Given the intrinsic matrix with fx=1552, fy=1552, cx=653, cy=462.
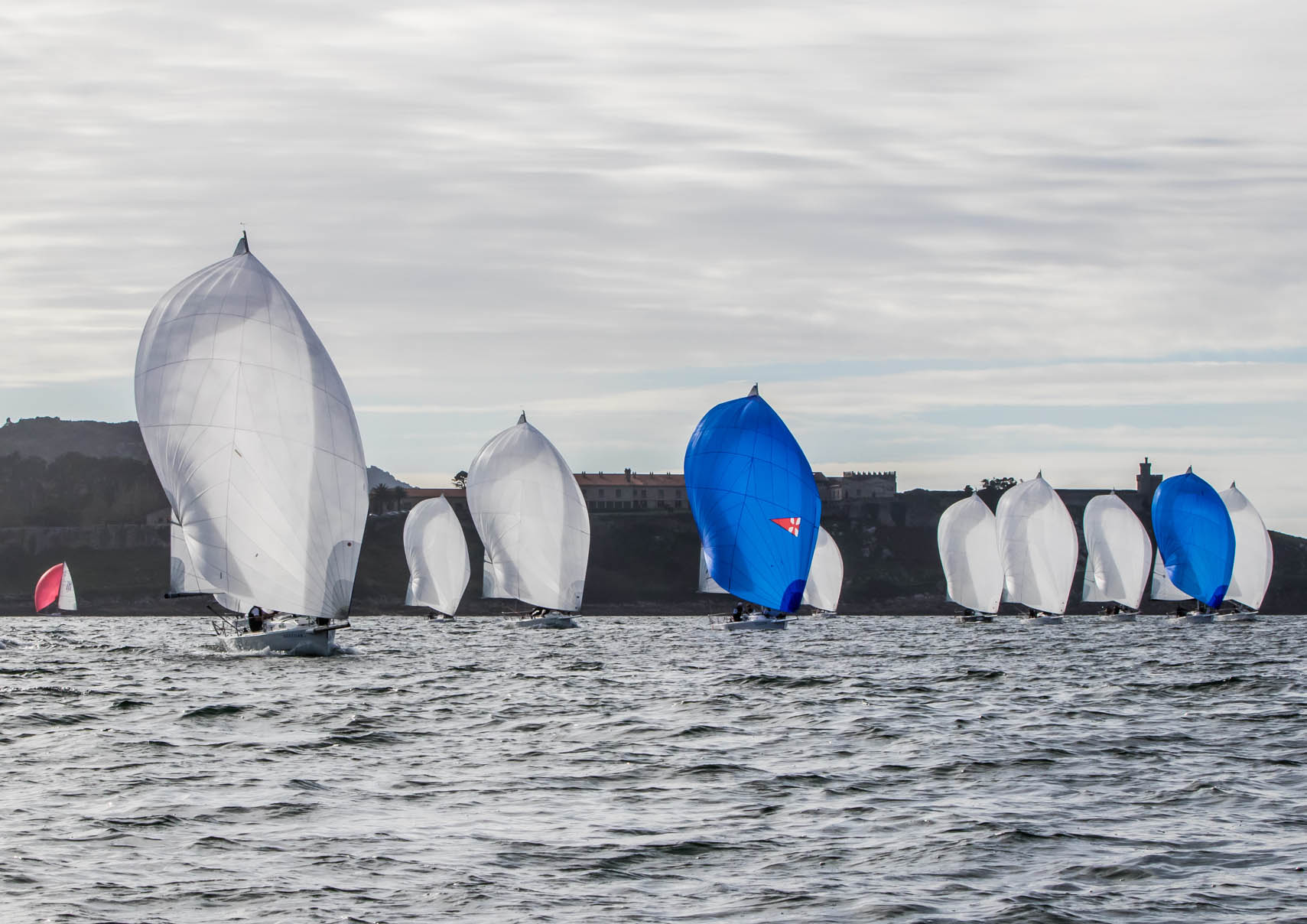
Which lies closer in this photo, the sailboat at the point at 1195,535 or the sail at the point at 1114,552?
the sailboat at the point at 1195,535

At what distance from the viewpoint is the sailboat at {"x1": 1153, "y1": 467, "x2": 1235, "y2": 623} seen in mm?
78750

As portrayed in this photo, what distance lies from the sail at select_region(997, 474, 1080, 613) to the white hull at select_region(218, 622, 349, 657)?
4930 cm

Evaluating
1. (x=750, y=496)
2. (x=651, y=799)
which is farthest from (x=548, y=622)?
(x=651, y=799)

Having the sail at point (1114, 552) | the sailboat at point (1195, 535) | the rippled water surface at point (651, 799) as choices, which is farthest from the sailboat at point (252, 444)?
the sail at point (1114, 552)

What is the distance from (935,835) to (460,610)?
11484cm

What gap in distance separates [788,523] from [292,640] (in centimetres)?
2394

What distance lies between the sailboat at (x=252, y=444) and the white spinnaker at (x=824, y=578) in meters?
52.1

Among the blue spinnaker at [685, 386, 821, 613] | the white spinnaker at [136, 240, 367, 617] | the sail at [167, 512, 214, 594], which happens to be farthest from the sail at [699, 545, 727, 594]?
the sail at [167, 512, 214, 594]

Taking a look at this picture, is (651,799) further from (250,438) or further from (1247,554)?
(1247,554)

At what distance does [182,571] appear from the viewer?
3700 centimetres

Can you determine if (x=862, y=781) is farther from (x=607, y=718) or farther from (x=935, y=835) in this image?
(x=607, y=718)

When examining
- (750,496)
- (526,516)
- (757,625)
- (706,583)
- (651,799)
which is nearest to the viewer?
(651,799)

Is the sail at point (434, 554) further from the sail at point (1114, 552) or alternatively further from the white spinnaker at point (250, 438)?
the white spinnaker at point (250, 438)

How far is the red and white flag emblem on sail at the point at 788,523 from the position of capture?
56.0 m
